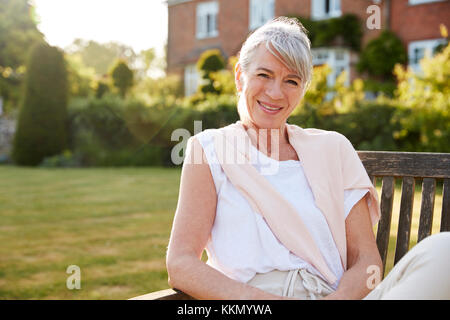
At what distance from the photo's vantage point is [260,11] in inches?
904

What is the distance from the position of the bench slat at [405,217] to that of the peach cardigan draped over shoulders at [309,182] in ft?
0.89

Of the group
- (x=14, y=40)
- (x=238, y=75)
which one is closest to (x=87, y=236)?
(x=238, y=75)

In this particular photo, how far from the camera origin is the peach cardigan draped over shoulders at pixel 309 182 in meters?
2.14

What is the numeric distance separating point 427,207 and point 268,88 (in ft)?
3.32

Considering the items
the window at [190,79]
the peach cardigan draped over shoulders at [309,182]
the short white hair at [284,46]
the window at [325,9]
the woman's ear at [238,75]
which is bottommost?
the peach cardigan draped over shoulders at [309,182]

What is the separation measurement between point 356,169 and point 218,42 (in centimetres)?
2313

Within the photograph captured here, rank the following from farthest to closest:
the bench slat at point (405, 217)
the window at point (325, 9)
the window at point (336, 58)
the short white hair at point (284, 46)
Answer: the window at point (325, 9) < the window at point (336, 58) < the bench slat at point (405, 217) < the short white hair at point (284, 46)

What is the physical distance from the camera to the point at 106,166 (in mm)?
16672

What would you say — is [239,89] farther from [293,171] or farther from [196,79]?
[196,79]

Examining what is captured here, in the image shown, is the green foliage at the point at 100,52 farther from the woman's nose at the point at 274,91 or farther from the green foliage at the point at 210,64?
the woman's nose at the point at 274,91

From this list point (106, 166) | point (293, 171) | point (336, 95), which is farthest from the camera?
point (106, 166)

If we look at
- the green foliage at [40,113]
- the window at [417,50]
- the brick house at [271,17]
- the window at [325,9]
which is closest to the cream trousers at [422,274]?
→ the brick house at [271,17]

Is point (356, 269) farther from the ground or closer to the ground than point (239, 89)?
closer to the ground
